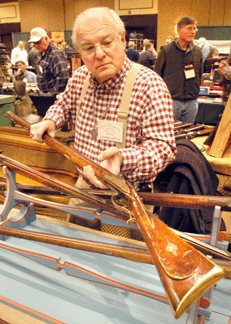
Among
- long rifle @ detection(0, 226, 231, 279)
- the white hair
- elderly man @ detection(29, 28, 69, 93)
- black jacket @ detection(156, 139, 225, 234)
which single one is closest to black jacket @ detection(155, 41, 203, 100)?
elderly man @ detection(29, 28, 69, 93)

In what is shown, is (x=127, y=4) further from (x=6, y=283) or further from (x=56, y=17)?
(x=6, y=283)

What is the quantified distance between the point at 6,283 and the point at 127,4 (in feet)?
37.4

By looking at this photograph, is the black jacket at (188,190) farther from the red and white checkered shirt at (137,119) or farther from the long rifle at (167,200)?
the long rifle at (167,200)

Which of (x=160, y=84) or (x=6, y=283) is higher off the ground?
(x=160, y=84)

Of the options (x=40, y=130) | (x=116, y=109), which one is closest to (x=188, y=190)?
(x=116, y=109)

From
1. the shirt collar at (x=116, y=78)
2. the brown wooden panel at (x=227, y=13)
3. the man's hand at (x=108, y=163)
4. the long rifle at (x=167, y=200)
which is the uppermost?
the brown wooden panel at (x=227, y=13)

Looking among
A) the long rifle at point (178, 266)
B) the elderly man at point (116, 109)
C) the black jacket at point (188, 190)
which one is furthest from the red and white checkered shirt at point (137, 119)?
the long rifle at point (178, 266)

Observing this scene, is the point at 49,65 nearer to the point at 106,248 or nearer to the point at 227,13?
the point at 106,248

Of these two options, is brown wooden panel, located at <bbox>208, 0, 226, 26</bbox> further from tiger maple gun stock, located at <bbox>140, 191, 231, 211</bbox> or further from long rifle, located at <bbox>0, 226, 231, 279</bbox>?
long rifle, located at <bbox>0, 226, 231, 279</bbox>

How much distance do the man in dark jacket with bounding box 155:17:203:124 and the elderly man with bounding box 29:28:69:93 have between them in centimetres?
118

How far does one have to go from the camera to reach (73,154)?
114cm

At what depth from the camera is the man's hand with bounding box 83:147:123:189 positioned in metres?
0.99

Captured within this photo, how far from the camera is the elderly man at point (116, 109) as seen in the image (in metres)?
1.12

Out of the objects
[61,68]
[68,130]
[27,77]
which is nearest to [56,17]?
[27,77]
